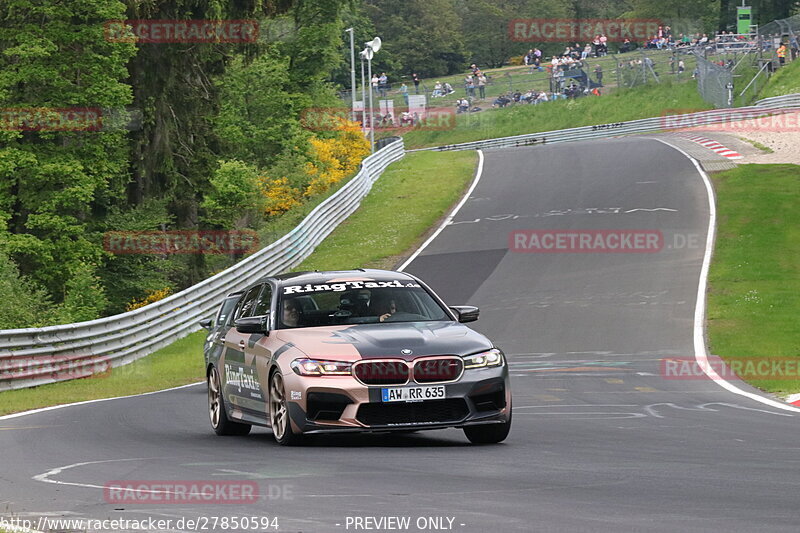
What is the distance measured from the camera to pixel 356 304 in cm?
1139

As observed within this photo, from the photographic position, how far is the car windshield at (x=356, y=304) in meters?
11.3

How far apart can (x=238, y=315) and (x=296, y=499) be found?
506cm

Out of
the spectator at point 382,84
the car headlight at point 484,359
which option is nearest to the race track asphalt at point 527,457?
the car headlight at point 484,359

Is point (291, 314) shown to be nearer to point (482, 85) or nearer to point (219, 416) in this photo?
point (219, 416)

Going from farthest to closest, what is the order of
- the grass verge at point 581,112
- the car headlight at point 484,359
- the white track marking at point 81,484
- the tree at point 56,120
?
the grass verge at point 581,112
the tree at point 56,120
the car headlight at point 484,359
the white track marking at point 81,484

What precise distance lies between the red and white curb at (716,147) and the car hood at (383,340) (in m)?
41.5

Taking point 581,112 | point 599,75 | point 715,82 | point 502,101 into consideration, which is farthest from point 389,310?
point 502,101

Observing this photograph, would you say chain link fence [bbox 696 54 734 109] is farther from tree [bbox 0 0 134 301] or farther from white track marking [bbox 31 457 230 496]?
white track marking [bbox 31 457 230 496]

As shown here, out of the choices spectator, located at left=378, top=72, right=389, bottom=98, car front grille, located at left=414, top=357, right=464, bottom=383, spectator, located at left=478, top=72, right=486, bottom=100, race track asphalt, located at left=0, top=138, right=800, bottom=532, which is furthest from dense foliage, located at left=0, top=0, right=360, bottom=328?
spectator, located at left=378, top=72, right=389, bottom=98

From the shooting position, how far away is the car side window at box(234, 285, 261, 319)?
1233 cm

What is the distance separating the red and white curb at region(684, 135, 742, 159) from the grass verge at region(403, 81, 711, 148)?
1736 cm

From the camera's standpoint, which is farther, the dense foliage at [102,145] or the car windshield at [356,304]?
the dense foliage at [102,145]

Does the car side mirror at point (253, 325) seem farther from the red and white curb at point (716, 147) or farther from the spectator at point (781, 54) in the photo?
the spectator at point (781, 54)

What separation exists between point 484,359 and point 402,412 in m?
A: 0.82
